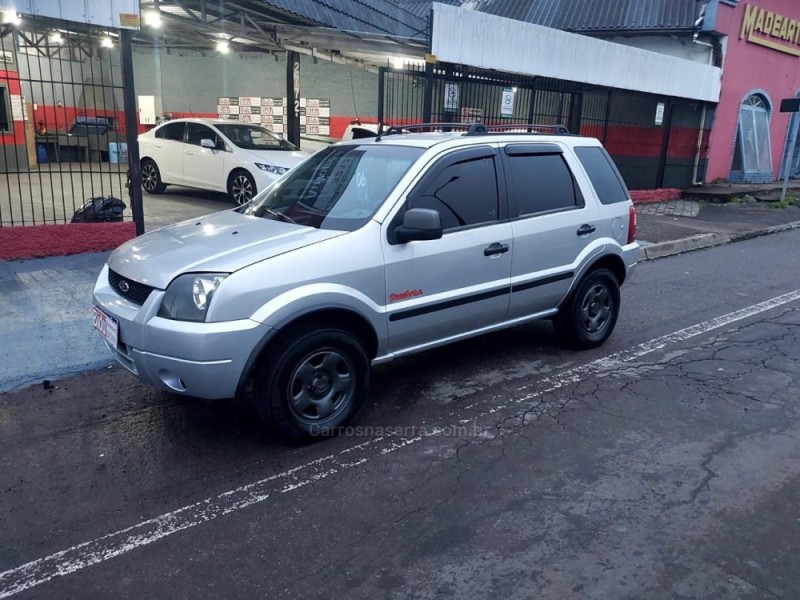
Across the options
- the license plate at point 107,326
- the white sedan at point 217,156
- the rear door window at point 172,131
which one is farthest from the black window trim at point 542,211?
the rear door window at point 172,131

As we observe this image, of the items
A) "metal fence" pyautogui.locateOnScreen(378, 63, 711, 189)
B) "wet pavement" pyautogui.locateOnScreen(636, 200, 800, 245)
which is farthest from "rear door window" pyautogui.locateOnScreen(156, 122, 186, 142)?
"wet pavement" pyautogui.locateOnScreen(636, 200, 800, 245)

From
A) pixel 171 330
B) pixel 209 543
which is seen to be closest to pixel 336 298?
pixel 171 330

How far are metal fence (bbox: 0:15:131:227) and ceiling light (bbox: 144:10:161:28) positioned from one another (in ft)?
2.84

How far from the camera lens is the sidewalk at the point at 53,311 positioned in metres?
5.32

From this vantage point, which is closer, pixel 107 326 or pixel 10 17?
pixel 107 326

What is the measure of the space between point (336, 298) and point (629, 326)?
3.84 meters

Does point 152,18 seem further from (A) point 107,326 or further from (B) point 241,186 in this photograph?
(A) point 107,326

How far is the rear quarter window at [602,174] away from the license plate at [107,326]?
391 centimetres

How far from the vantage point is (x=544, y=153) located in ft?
17.8

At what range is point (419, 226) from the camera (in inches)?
164

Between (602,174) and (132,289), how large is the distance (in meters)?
4.00

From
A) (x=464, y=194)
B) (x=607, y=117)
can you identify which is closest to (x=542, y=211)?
(x=464, y=194)

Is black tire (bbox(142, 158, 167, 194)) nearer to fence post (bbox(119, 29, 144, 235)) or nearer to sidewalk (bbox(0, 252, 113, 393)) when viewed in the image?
fence post (bbox(119, 29, 144, 235))

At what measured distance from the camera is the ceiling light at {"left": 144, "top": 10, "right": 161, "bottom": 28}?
11.6m
